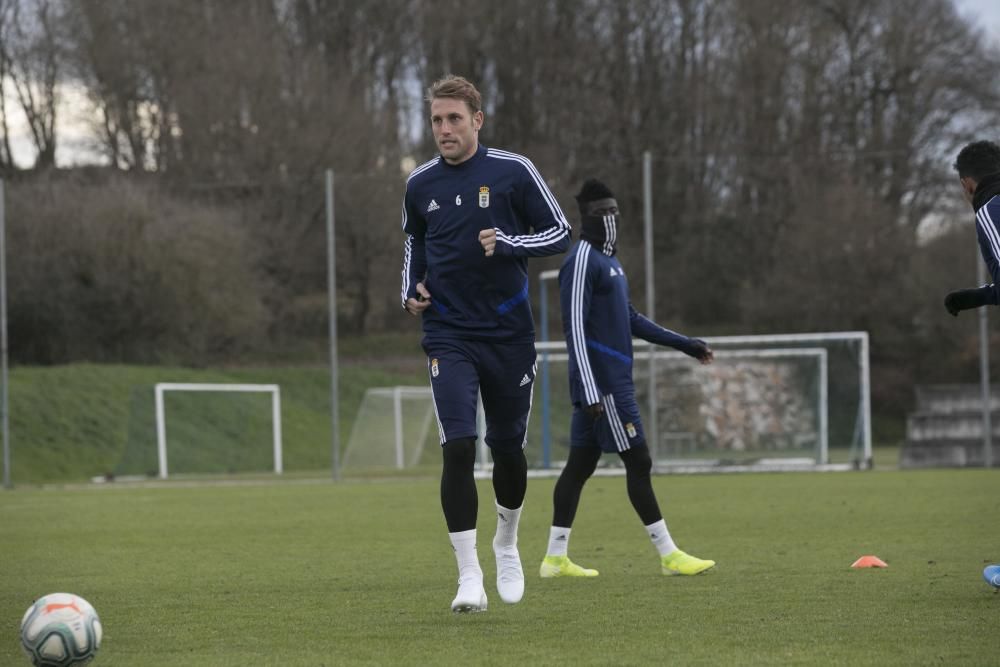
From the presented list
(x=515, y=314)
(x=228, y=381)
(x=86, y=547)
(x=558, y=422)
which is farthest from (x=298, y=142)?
(x=515, y=314)

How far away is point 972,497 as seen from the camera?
1420 cm

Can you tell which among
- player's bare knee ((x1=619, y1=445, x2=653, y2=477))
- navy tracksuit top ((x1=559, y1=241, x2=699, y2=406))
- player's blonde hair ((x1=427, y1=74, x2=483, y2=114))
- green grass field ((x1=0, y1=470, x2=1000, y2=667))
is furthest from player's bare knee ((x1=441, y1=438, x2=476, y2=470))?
player's bare knee ((x1=619, y1=445, x2=653, y2=477))

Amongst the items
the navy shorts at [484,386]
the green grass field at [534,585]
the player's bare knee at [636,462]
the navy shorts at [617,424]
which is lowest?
the green grass field at [534,585]

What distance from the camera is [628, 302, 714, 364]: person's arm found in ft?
28.2

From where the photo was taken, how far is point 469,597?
620 centimetres

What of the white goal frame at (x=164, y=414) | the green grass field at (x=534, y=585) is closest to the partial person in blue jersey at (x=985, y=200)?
the green grass field at (x=534, y=585)

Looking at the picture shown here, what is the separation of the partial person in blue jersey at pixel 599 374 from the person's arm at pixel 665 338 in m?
0.01

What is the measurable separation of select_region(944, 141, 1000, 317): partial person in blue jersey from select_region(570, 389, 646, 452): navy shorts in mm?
2103

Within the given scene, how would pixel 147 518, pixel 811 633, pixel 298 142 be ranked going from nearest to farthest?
pixel 811 633 → pixel 147 518 → pixel 298 142

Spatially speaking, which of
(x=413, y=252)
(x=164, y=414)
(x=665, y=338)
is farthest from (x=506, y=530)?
(x=164, y=414)

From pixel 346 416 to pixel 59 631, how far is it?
29.6 meters

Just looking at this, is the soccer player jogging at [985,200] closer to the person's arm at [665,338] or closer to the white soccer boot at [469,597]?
the person's arm at [665,338]

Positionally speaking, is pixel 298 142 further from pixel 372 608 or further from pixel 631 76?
pixel 372 608

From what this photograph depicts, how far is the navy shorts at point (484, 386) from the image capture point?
6375 mm
